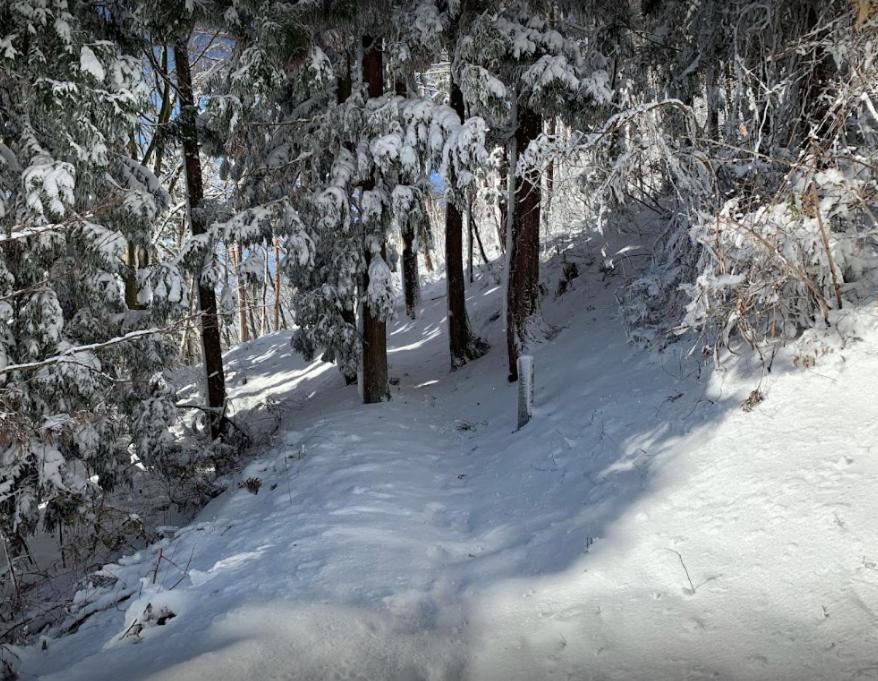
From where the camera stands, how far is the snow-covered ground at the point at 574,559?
3.20 meters

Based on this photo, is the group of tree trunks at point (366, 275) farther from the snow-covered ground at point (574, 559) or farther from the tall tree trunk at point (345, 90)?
the snow-covered ground at point (574, 559)

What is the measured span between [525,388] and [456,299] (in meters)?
5.51

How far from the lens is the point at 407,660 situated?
342 cm

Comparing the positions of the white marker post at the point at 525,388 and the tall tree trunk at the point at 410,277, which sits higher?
the tall tree trunk at the point at 410,277

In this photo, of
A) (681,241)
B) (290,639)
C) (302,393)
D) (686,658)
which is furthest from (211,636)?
(302,393)

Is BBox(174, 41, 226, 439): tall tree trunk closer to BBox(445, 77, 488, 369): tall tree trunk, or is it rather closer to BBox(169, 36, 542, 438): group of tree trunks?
BBox(169, 36, 542, 438): group of tree trunks

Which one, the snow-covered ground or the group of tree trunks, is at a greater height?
the group of tree trunks

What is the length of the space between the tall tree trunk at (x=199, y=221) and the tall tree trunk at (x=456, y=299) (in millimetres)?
5041

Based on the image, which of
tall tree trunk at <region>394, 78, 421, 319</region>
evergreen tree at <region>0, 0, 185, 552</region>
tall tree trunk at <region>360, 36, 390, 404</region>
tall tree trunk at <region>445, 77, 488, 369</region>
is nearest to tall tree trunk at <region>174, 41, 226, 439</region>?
evergreen tree at <region>0, 0, 185, 552</region>

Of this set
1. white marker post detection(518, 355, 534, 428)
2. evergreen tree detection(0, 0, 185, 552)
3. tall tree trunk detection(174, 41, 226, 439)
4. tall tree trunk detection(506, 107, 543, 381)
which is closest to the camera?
evergreen tree detection(0, 0, 185, 552)

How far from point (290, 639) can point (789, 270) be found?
4.56m

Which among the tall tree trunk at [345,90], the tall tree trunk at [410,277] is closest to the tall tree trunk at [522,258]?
the tall tree trunk at [345,90]

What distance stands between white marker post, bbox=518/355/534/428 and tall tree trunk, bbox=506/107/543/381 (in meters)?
2.74

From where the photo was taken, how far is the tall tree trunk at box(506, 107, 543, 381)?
34.2 ft
